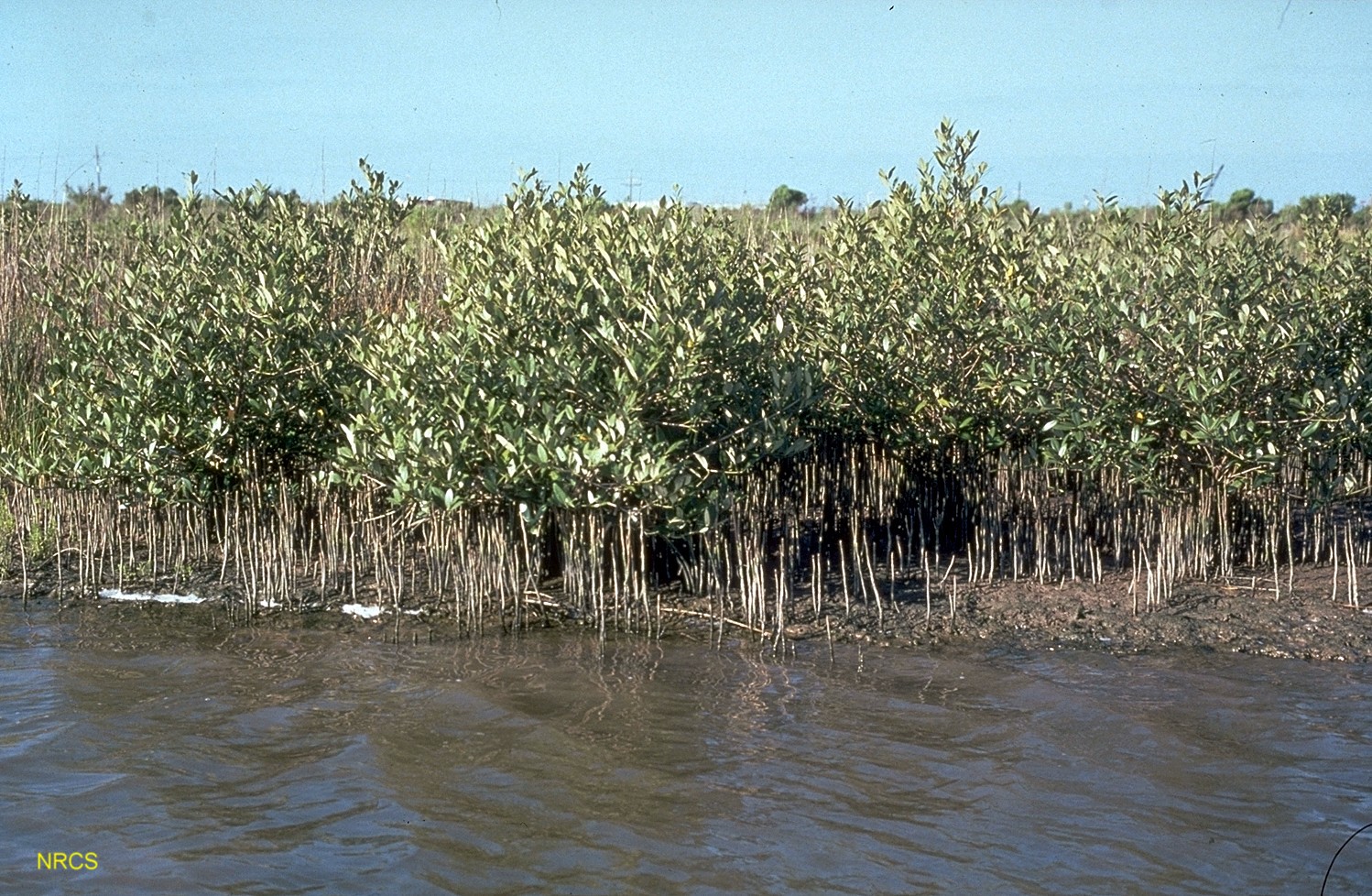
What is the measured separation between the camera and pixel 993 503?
24.4 feet

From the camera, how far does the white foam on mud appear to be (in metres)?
7.14

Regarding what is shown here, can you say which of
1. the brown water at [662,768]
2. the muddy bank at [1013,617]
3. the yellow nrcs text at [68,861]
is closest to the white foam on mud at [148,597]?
the muddy bank at [1013,617]

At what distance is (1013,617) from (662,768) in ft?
8.42

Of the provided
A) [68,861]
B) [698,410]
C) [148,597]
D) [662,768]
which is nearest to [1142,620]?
[698,410]

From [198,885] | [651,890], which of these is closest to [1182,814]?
[651,890]

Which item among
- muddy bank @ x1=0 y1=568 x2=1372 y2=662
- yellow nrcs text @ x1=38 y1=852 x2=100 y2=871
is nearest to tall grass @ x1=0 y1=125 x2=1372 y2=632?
muddy bank @ x1=0 y1=568 x2=1372 y2=662

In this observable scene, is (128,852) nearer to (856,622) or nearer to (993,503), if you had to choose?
(856,622)

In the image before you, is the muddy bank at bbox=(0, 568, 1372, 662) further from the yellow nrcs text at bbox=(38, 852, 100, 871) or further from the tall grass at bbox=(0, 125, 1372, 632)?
the yellow nrcs text at bbox=(38, 852, 100, 871)

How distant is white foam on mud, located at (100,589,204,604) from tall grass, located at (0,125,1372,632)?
0.16 metres

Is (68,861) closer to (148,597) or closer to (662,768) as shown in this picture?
(662,768)

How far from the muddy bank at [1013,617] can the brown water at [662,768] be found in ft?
0.75

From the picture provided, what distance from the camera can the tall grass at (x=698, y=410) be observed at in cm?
629

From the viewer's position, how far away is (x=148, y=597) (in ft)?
23.6

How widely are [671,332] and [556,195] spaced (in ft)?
5.07
